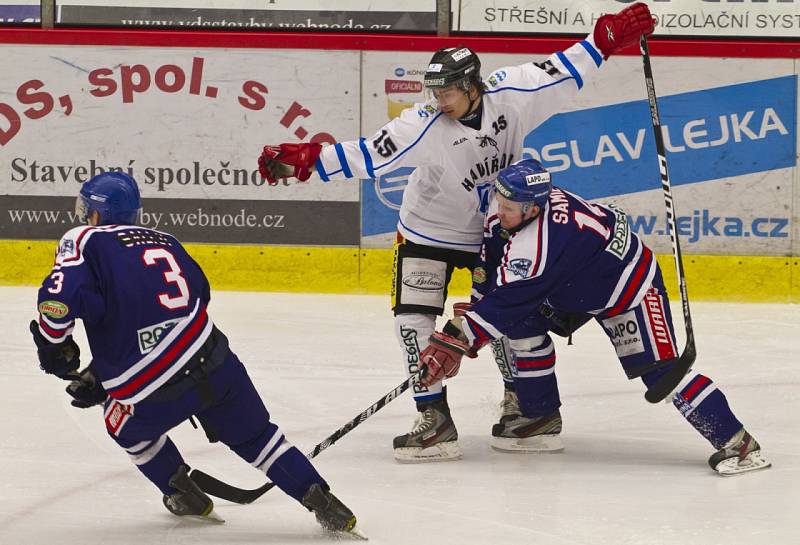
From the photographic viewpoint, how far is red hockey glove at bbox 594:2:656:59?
3969mm

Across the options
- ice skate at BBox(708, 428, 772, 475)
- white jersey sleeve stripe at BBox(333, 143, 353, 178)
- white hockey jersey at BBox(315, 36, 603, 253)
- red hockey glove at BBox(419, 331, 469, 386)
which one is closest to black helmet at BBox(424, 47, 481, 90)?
white hockey jersey at BBox(315, 36, 603, 253)

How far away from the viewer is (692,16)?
6367 millimetres

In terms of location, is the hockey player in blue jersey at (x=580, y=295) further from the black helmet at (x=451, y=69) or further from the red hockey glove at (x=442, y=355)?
the black helmet at (x=451, y=69)

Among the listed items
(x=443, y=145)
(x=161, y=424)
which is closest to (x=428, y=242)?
(x=443, y=145)

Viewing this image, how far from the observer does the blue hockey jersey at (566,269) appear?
3408 millimetres

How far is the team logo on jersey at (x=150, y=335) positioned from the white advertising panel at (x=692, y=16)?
3.96m

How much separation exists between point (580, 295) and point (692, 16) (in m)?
3.21

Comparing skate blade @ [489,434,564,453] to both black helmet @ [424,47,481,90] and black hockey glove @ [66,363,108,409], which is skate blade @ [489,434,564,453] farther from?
black hockey glove @ [66,363,108,409]

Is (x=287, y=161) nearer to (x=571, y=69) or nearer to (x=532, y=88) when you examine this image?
(x=532, y=88)

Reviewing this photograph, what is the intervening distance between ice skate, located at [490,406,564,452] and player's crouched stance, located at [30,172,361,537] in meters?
1.06

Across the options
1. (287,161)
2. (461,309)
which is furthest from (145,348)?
(461,309)

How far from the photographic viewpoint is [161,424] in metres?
2.88

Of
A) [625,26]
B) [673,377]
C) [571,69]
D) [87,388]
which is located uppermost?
[625,26]

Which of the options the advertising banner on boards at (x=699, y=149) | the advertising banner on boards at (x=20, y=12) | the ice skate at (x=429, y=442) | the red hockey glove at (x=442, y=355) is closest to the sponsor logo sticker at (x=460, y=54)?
the red hockey glove at (x=442, y=355)
